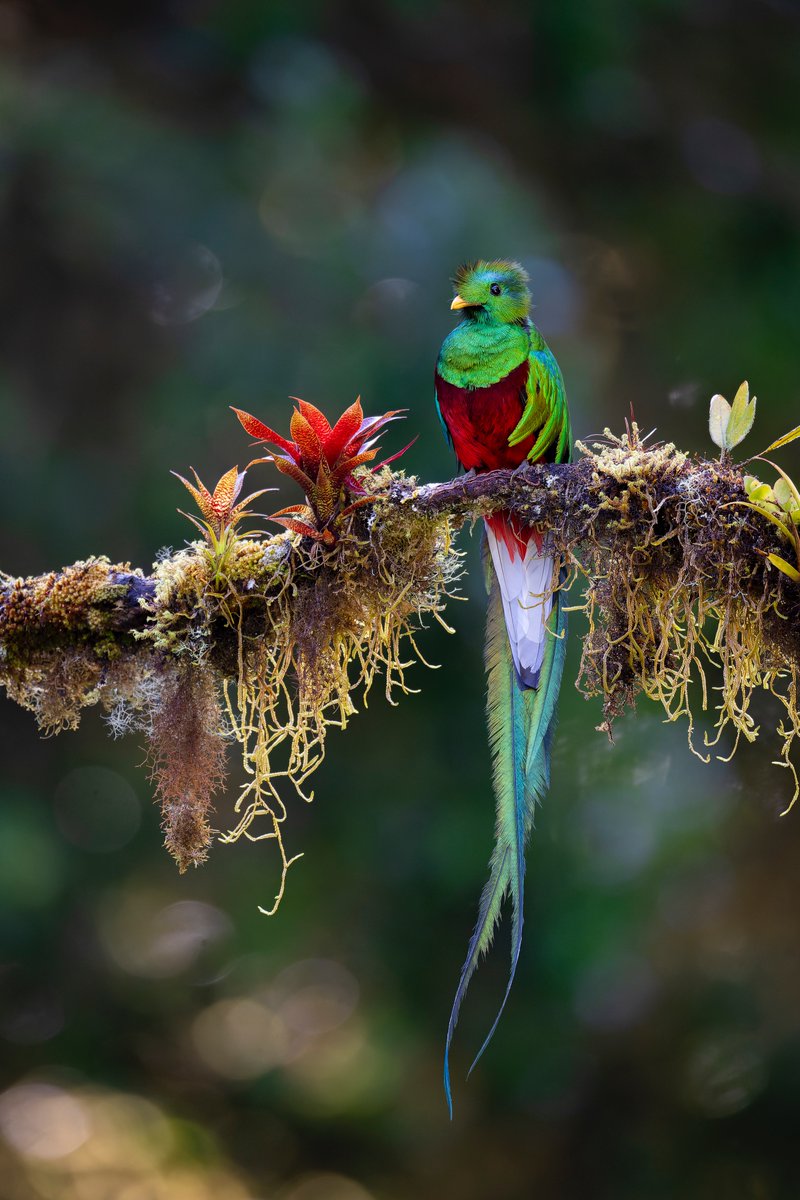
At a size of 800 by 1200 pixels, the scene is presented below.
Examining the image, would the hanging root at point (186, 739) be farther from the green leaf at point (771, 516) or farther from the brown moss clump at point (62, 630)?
the green leaf at point (771, 516)

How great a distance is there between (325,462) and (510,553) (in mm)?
418

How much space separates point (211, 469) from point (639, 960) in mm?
2589

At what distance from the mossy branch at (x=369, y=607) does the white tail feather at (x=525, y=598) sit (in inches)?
4.5

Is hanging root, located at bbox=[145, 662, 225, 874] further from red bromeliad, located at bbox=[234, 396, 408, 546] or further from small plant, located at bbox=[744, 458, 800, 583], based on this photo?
small plant, located at bbox=[744, 458, 800, 583]

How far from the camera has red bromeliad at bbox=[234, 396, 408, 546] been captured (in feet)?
5.88

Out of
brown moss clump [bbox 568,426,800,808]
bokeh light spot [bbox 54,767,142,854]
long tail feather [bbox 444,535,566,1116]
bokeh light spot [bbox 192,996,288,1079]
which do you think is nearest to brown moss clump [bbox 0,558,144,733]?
long tail feather [bbox 444,535,566,1116]

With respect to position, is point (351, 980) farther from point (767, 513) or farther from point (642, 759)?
point (767, 513)

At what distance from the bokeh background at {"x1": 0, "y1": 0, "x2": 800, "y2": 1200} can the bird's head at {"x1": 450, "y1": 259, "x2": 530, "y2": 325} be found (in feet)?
5.40

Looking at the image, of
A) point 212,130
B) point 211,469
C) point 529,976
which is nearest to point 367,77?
point 212,130

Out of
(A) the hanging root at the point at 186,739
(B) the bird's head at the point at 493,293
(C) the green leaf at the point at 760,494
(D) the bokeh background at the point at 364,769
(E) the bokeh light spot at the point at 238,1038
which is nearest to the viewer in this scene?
(C) the green leaf at the point at 760,494

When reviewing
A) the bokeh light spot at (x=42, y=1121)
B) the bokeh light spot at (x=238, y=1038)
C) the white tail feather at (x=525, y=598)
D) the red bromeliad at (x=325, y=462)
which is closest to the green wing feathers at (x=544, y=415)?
the white tail feather at (x=525, y=598)

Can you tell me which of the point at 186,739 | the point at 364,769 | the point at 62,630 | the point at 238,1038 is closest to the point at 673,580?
the point at 186,739

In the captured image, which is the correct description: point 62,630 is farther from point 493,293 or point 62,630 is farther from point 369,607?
point 493,293

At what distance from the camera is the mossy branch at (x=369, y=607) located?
5.67 ft
